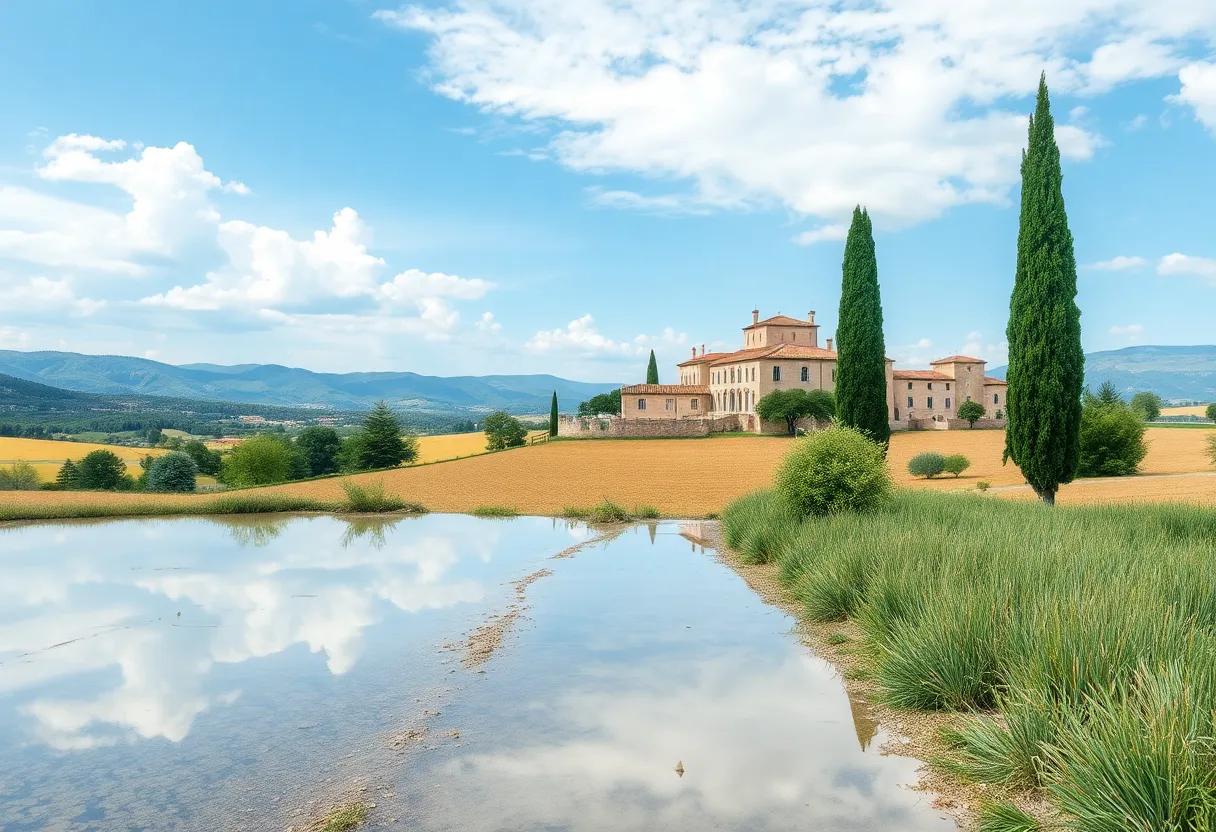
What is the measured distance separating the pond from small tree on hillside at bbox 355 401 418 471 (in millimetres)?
42986

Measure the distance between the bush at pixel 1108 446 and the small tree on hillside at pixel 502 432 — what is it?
44.0 metres

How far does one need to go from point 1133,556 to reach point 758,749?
5.53 m

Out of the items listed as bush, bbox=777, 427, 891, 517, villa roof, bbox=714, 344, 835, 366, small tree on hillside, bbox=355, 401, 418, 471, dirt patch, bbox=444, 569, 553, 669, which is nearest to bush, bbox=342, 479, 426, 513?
bush, bbox=777, 427, 891, 517

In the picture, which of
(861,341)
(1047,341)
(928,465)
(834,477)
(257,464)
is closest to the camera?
(834,477)

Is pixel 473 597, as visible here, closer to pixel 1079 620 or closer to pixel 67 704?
pixel 67 704

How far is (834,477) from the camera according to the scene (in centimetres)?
1683

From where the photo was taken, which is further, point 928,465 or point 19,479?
point 19,479

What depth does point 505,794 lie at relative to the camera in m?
5.58

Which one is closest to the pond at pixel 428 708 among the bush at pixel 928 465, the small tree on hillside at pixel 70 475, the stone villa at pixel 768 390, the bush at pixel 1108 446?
the bush at pixel 928 465

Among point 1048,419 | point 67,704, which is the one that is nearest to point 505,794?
point 67,704

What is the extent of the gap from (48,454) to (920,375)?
2985 inches

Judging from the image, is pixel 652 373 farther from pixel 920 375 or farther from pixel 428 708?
pixel 428 708

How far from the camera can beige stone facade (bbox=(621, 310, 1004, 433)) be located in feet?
225

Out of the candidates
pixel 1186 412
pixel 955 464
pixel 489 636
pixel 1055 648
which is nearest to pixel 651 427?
pixel 955 464
